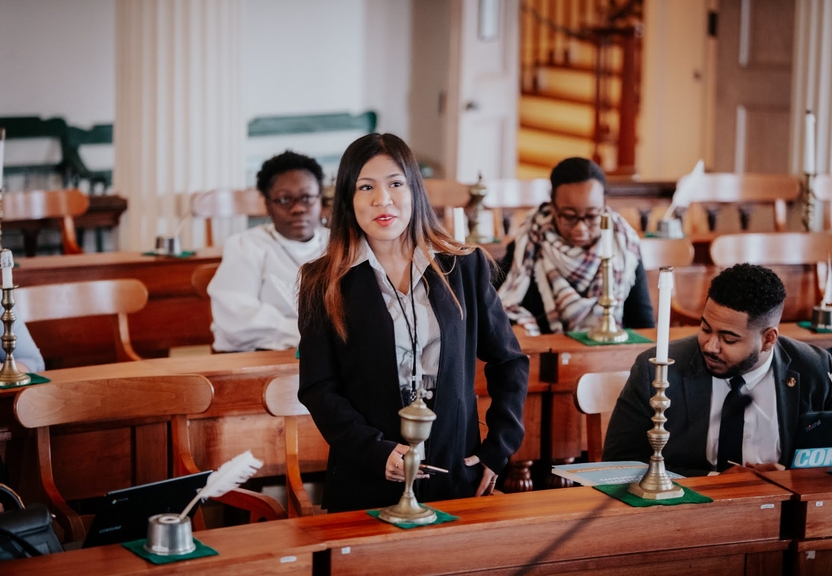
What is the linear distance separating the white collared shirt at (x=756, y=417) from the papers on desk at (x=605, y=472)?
0.22 meters

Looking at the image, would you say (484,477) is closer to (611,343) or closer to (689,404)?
(689,404)

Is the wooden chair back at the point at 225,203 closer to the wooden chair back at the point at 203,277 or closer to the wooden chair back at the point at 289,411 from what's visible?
the wooden chair back at the point at 203,277

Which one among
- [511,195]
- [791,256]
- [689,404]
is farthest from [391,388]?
[511,195]

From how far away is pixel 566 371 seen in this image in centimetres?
385

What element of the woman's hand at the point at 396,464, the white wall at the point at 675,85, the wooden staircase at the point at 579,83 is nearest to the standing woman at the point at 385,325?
the woman's hand at the point at 396,464

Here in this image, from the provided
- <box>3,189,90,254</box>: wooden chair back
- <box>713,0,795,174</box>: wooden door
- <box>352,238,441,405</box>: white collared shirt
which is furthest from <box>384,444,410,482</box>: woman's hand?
<box>713,0,795,174</box>: wooden door

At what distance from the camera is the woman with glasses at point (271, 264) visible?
162 inches

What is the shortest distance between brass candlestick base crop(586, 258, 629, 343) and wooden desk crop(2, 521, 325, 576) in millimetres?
1838

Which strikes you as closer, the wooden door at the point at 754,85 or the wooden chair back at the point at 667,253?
the wooden chair back at the point at 667,253

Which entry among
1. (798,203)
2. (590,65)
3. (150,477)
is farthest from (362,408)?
(590,65)

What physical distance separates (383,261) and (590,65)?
768 centimetres

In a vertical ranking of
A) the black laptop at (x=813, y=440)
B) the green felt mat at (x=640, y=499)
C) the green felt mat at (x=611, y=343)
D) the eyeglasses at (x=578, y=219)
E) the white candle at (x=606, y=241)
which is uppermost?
the eyeglasses at (x=578, y=219)

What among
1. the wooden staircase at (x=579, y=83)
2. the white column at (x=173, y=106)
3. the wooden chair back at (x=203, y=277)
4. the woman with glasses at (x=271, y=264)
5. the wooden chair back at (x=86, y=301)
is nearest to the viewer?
the wooden chair back at (x=86, y=301)

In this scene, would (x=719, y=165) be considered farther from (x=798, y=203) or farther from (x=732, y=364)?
(x=732, y=364)
